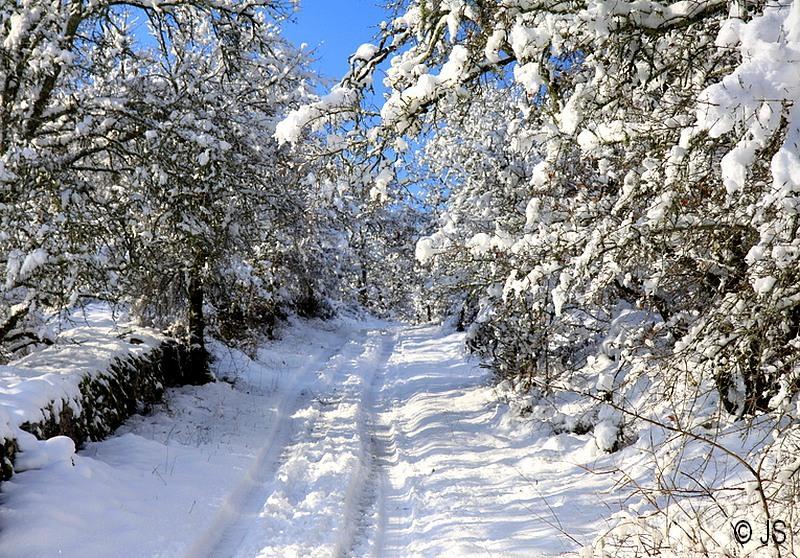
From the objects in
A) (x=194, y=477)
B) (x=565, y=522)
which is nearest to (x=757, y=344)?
(x=565, y=522)

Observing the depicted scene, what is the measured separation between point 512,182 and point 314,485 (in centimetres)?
618

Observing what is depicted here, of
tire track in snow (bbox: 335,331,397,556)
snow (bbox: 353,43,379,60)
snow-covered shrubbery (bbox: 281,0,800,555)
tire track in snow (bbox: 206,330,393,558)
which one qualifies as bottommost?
tire track in snow (bbox: 335,331,397,556)

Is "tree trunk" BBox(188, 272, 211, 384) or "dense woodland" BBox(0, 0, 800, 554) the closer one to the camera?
"dense woodland" BBox(0, 0, 800, 554)

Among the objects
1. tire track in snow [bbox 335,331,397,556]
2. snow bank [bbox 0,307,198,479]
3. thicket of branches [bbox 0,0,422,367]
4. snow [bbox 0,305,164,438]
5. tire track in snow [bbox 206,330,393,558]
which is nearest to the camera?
tire track in snow [bbox 206,330,393,558]

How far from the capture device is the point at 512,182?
10125 mm

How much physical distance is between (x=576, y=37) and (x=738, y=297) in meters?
1.84

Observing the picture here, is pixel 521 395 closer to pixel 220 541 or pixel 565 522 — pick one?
pixel 565 522

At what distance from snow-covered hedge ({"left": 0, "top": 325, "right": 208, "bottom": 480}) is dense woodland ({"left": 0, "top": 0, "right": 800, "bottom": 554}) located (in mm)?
680

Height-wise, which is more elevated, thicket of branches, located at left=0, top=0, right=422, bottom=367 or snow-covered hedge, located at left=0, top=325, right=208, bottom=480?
thicket of branches, located at left=0, top=0, right=422, bottom=367

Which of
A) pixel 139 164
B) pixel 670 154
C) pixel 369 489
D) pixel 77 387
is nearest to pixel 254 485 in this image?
pixel 369 489

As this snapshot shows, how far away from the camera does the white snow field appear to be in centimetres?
532

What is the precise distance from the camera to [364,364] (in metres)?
17.8

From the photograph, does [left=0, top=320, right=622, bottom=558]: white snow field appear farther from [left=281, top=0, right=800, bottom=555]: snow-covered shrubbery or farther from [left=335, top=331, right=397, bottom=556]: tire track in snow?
[left=281, top=0, right=800, bottom=555]: snow-covered shrubbery

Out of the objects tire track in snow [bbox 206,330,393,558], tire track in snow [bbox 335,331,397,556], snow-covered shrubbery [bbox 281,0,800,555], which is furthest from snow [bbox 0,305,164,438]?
snow-covered shrubbery [bbox 281,0,800,555]
